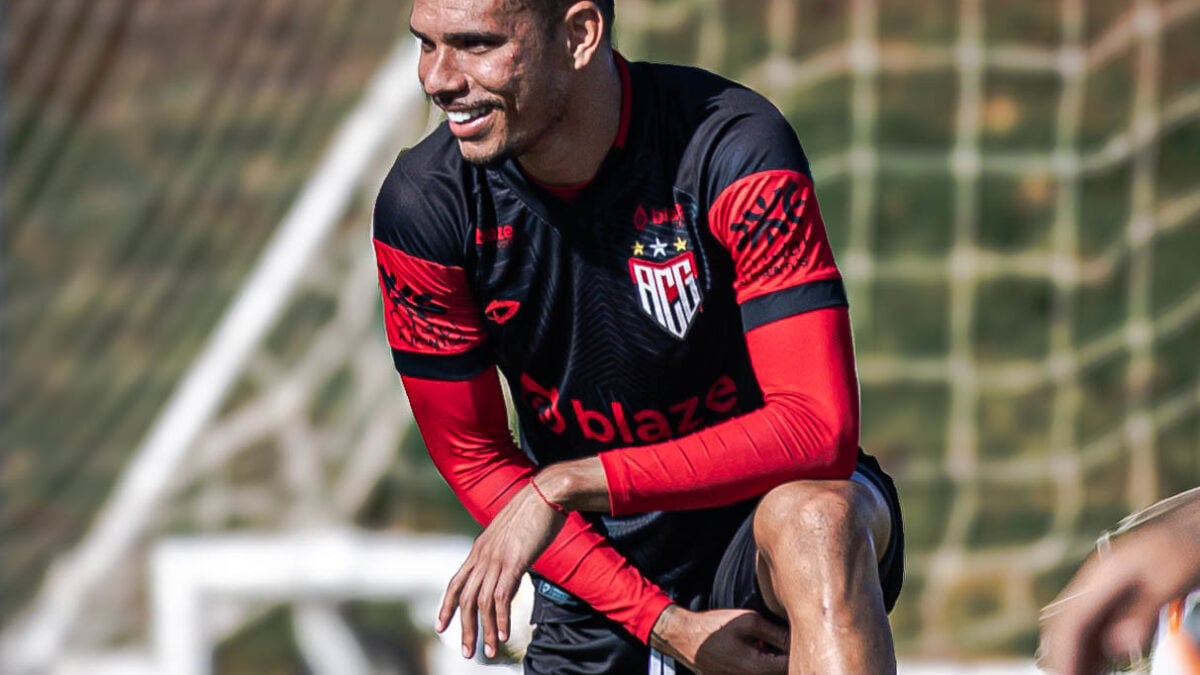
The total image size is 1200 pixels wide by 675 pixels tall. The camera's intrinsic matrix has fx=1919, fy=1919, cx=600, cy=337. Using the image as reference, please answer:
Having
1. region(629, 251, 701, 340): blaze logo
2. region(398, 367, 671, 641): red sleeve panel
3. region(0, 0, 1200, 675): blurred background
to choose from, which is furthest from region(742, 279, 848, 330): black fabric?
region(0, 0, 1200, 675): blurred background

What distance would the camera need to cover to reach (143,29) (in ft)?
16.3

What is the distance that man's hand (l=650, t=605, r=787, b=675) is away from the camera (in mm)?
2529

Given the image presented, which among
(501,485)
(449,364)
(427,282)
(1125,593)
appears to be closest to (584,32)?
(427,282)

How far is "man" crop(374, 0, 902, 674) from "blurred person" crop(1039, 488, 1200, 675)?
813 mm

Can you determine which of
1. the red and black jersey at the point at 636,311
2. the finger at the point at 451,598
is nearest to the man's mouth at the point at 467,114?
the red and black jersey at the point at 636,311

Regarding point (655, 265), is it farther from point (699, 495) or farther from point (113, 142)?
point (113, 142)

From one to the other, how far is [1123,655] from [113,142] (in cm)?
397

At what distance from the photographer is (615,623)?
2.82m

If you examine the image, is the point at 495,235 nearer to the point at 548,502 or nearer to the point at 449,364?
the point at 449,364

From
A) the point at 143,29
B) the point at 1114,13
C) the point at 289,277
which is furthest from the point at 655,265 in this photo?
the point at 143,29

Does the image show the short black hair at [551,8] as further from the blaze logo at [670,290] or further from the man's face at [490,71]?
the blaze logo at [670,290]

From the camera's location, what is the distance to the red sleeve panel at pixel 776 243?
7.94 ft

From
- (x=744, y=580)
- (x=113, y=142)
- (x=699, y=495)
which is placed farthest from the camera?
(x=113, y=142)

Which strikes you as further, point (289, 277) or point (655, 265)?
point (289, 277)
